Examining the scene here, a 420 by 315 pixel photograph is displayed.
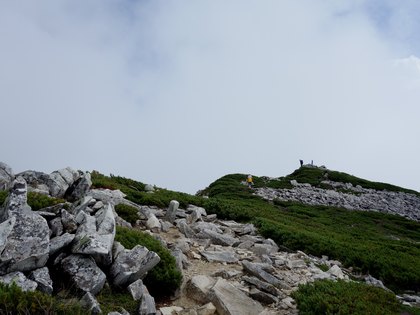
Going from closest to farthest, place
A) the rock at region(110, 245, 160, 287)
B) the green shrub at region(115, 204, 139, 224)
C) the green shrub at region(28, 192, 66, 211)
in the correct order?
the rock at region(110, 245, 160, 287)
the green shrub at region(28, 192, 66, 211)
the green shrub at region(115, 204, 139, 224)

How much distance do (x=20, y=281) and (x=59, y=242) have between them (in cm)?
148

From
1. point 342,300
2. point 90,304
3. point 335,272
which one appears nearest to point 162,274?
point 90,304

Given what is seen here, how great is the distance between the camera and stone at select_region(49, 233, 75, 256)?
349 inches

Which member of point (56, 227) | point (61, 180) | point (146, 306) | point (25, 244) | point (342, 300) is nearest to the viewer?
point (25, 244)

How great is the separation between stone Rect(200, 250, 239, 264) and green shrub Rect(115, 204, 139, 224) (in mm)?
3307

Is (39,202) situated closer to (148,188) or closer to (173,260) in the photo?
(173,260)

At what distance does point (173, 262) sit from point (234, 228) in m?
8.25

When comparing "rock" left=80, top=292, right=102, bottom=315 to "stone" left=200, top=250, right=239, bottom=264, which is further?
"stone" left=200, top=250, right=239, bottom=264

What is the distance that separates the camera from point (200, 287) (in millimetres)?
10242

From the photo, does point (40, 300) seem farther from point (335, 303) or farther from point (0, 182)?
point (0, 182)

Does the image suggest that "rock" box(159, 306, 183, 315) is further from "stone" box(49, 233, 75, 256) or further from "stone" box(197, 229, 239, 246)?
"stone" box(197, 229, 239, 246)

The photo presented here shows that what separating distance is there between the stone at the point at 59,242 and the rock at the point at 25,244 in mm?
335

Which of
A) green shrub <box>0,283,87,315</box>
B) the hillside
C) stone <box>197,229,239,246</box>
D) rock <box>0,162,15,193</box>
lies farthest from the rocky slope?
green shrub <box>0,283,87,315</box>

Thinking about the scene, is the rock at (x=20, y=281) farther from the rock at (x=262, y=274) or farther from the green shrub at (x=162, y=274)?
the rock at (x=262, y=274)
